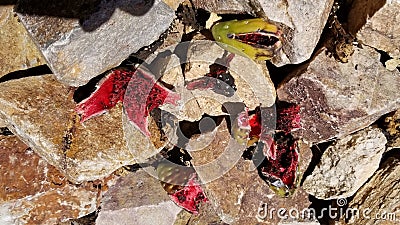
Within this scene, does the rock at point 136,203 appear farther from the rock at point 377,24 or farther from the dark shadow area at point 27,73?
the rock at point 377,24

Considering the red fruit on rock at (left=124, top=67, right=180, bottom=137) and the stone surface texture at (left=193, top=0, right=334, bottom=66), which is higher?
the stone surface texture at (left=193, top=0, right=334, bottom=66)

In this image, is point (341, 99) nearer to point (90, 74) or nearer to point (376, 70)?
point (376, 70)

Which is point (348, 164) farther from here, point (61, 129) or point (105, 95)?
point (61, 129)

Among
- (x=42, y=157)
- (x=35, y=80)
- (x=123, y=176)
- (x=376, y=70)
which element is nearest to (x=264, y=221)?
(x=123, y=176)

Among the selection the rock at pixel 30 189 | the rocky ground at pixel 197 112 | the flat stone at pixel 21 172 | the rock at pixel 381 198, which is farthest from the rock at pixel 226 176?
the flat stone at pixel 21 172

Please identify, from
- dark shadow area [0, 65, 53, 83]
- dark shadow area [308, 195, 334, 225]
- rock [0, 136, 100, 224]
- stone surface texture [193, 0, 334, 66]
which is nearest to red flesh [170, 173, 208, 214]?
rock [0, 136, 100, 224]

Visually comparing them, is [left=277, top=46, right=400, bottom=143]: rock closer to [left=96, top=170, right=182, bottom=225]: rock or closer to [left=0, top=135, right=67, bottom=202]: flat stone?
[left=96, top=170, right=182, bottom=225]: rock
